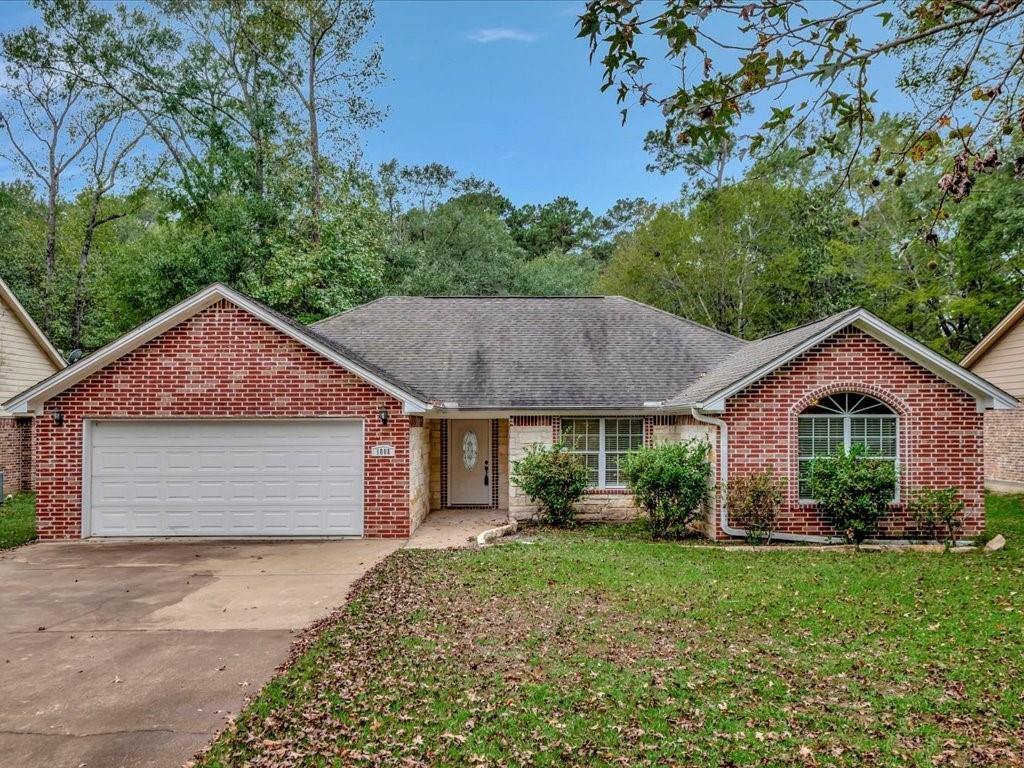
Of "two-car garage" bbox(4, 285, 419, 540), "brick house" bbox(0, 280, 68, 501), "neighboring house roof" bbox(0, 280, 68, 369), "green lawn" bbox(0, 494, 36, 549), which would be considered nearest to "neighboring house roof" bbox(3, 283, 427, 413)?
"two-car garage" bbox(4, 285, 419, 540)

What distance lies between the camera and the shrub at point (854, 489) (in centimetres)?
1063

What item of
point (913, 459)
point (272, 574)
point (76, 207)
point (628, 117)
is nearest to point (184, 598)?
point (272, 574)

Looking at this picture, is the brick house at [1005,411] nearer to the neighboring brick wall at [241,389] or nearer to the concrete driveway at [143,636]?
the neighboring brick wall at [241,389]

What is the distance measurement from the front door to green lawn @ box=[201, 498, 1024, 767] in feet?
21.2

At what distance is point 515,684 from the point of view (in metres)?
5.08

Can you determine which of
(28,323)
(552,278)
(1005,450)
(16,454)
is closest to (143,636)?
(16,454)

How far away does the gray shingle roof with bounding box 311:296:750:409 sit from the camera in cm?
1388

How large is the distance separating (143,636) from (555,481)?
7756 mm

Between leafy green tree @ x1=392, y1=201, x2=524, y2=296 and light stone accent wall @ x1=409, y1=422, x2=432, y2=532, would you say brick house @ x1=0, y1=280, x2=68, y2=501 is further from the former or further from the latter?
leafy green tree @ x1=392, y1=201, x2=524, y2=296

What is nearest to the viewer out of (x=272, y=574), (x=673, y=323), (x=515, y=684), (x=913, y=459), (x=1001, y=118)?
(x=1001, y=118)

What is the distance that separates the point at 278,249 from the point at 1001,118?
73.2 feet

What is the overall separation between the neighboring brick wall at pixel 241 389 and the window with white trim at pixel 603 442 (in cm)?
391

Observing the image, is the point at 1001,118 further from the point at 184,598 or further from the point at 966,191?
the point at 184,598

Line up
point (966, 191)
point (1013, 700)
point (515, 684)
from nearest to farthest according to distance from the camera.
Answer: point (966, 191), point (1013, 700), point (515, 684)
